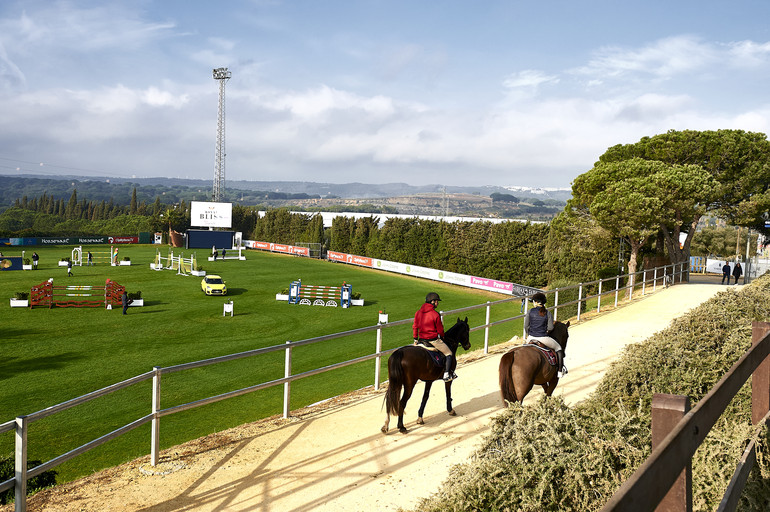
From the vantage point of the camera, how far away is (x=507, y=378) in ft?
27.0

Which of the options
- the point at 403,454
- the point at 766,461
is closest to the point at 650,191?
the point at 403,454

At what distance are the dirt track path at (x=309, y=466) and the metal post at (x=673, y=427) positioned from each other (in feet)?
12.0

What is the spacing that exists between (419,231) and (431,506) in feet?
174

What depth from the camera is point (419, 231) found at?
56.7m

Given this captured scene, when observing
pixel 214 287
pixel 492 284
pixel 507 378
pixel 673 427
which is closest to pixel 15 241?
pixel 214 287

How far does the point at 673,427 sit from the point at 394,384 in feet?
21.2

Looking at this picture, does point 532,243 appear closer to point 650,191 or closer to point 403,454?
point 650,191

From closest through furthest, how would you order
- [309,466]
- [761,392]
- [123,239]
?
[761,392], [309,466], [123,239]

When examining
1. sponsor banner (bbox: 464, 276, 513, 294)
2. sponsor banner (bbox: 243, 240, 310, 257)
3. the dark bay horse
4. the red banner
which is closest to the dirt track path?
the dark bay horse

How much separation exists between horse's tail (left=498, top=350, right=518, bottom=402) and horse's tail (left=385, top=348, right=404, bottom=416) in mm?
1449

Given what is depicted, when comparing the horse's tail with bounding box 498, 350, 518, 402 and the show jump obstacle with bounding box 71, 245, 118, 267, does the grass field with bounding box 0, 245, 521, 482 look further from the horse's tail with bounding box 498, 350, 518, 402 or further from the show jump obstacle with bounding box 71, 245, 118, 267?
the show jump obstacle with bounding box 71, 245, 118, 267

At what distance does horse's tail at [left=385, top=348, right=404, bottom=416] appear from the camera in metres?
7.92

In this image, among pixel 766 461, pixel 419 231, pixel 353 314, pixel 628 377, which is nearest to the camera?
pixel 766 461

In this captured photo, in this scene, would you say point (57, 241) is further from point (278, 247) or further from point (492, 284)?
point (492, 284)
